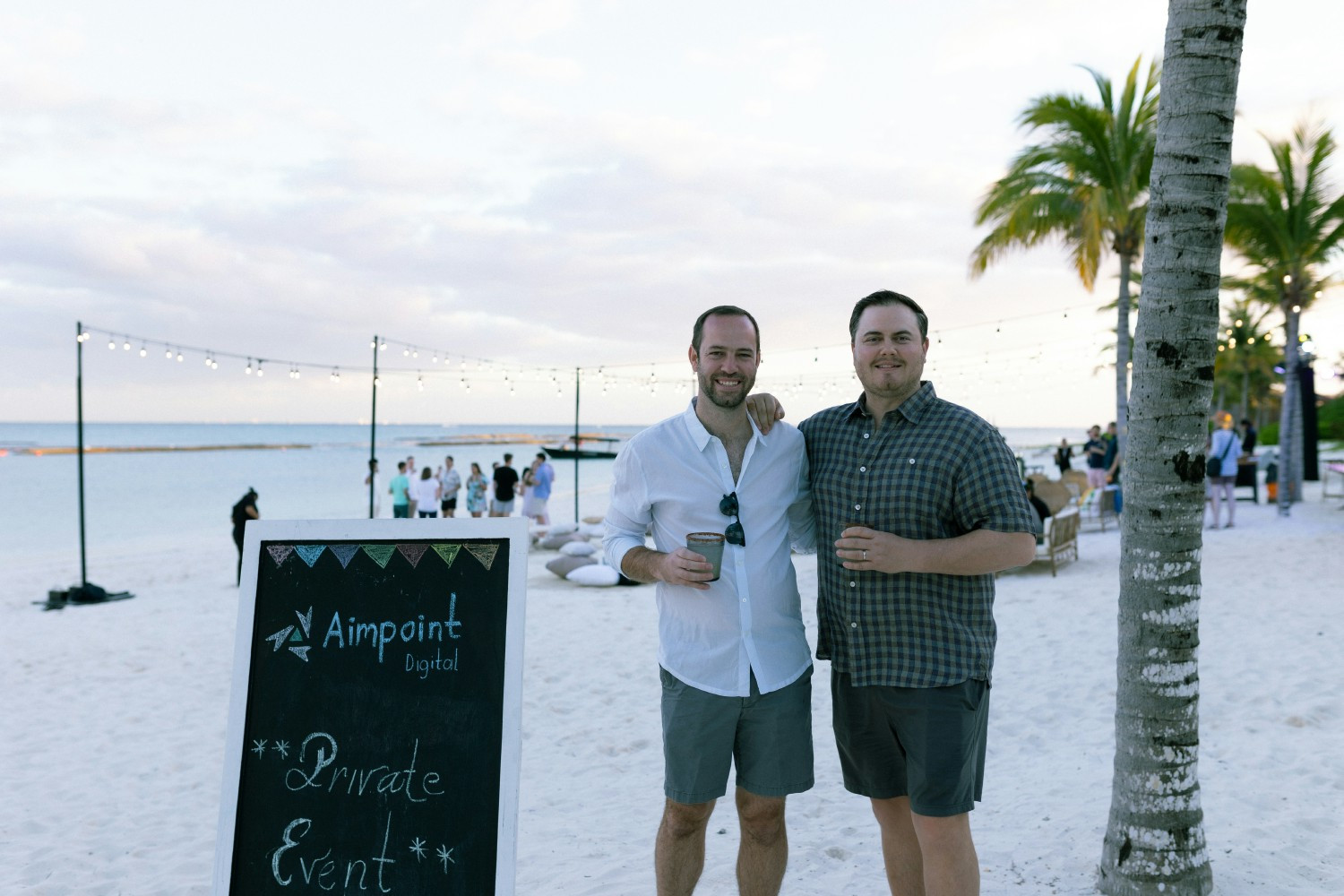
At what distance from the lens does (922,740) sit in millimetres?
2266

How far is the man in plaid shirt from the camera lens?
2230 mm

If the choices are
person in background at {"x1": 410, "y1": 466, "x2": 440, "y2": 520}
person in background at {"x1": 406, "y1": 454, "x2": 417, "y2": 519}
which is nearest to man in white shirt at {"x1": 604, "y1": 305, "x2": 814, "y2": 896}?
person in background at {"x1": 410, "y1": 466, "x2": 440, "y2": 520}

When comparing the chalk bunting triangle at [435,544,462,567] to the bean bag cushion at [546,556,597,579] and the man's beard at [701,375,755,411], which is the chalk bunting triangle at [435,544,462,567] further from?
the bean bag cushion at [546,556,597,579]

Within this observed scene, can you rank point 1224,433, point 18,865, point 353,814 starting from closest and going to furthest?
1. point 353,814
2. point 18,865
3. point 1224,433

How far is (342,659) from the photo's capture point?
7.23ft

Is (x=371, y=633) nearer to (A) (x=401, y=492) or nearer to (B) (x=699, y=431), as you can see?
(B) (x=699, y=431)

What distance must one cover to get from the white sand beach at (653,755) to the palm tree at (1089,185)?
6.39 m

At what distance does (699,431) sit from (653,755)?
2743 mm

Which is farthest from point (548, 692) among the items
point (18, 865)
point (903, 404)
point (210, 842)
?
point (903, 404)

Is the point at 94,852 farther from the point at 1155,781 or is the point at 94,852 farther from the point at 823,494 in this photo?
the point at 1155,781

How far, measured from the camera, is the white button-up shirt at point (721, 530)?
2441mm

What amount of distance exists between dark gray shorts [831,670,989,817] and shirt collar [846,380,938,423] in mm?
722

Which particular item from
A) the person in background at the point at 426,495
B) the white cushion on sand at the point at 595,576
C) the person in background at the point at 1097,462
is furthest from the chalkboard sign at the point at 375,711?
the person in background at the point at 1097,462

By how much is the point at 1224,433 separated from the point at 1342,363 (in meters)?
30.9
